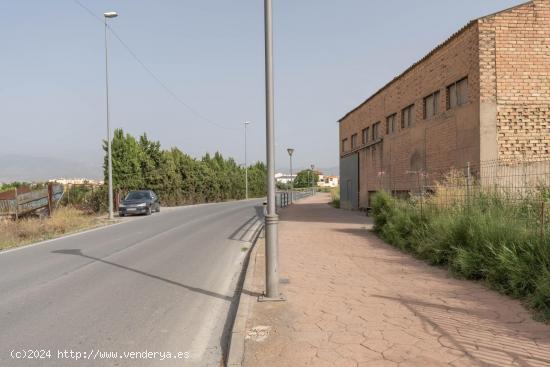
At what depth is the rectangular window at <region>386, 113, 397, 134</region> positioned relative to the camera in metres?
21.4

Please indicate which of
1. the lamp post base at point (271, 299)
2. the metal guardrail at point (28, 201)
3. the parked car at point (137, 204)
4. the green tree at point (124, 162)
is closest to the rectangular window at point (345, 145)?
the parked car at point (137, 204)

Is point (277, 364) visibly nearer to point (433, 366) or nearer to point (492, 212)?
point (433, 366)

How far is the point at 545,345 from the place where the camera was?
4.12 meters

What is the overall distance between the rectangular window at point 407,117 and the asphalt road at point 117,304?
10.7 m

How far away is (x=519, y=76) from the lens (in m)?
13.1

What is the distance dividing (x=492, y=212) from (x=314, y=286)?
153 inches

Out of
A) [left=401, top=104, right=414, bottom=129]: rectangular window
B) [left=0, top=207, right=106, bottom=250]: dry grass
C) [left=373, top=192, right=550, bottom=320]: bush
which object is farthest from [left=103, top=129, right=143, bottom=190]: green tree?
[left=373, top=192, right=550, bottom=320]: bush

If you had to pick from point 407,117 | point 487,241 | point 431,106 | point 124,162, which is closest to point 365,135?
point 407,117

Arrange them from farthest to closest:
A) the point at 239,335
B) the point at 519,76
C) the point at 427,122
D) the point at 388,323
→ the point at 427,122 → the point at 519,76 → the point at 388,323 → the point at 239,335

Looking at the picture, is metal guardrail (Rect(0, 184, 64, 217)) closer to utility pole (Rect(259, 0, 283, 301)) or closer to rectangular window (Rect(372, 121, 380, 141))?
utility pole (Rect(259, 0, 283, 301))

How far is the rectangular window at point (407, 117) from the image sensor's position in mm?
18845

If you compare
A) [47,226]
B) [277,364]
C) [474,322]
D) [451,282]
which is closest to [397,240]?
[451,282]

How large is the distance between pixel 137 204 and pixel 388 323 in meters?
23.0

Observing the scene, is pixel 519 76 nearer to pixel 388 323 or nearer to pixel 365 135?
pixel 388 323
